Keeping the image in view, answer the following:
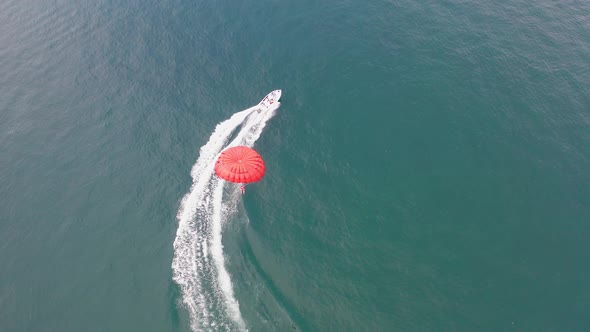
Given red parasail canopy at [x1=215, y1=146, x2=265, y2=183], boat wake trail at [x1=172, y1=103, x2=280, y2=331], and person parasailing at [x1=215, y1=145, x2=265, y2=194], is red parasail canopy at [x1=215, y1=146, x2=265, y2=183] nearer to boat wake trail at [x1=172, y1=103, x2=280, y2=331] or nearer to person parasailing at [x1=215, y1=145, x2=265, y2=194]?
person parasailing at [x1=215, y1=145, x2=265, y2=194]

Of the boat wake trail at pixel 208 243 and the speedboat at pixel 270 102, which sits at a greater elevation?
the speedboat at pixel 270 102

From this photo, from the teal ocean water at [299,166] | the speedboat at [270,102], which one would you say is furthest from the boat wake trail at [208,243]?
the speedboat at [270,102]

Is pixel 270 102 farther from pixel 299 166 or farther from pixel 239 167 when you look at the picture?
pixel 239 167

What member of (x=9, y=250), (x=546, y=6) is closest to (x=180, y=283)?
(x=9, y=250)

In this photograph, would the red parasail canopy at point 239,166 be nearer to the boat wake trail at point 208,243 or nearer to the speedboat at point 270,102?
the boat wake trail at point 208,243

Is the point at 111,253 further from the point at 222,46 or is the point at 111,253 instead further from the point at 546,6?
the point at 546,6

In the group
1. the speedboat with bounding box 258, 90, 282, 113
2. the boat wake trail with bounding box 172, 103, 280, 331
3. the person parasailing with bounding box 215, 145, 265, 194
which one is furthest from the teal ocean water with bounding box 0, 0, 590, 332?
the person parasailing with bounding box 215, 145, 265, 194
